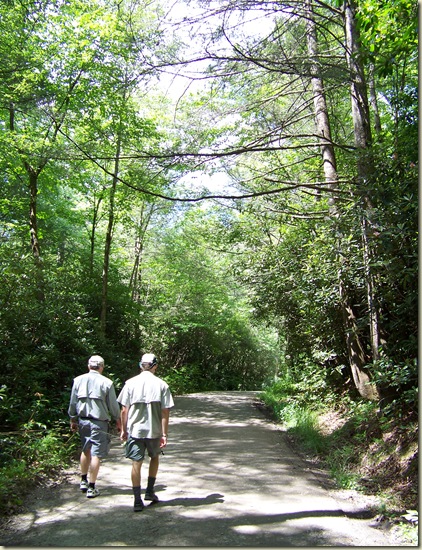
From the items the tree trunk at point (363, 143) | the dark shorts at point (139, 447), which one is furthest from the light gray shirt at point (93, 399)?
the tree trunk at point (363, 143)

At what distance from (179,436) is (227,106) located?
623cm

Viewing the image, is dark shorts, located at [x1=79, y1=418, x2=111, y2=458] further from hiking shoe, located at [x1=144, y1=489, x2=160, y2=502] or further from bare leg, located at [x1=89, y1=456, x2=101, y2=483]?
hiking shoe, located at [x1=144, y1=489, x2=160, y2=502]

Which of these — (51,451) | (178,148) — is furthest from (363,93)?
(51,451)

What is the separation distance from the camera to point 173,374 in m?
19.4

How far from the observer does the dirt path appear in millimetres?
3639

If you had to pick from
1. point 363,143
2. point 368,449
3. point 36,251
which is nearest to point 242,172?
point 363,143

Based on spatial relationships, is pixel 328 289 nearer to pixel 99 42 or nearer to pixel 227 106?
pixel 227 106

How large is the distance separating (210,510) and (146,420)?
1097 millimetres

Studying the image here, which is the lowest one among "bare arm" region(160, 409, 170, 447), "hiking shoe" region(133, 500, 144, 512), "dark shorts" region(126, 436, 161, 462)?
"hiking shoe" region(133, 500, 144, 512)

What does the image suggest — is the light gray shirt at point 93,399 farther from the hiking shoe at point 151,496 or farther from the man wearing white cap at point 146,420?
the hiking shoe at point 151,496

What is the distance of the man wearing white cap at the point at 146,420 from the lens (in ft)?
14.9

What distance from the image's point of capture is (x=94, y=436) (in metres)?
4.91

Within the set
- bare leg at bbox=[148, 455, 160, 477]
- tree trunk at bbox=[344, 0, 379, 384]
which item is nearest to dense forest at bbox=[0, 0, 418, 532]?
tree trunk at bbox=[344, 0, 379, 384]

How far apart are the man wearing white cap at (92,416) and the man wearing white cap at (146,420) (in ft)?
1.25
